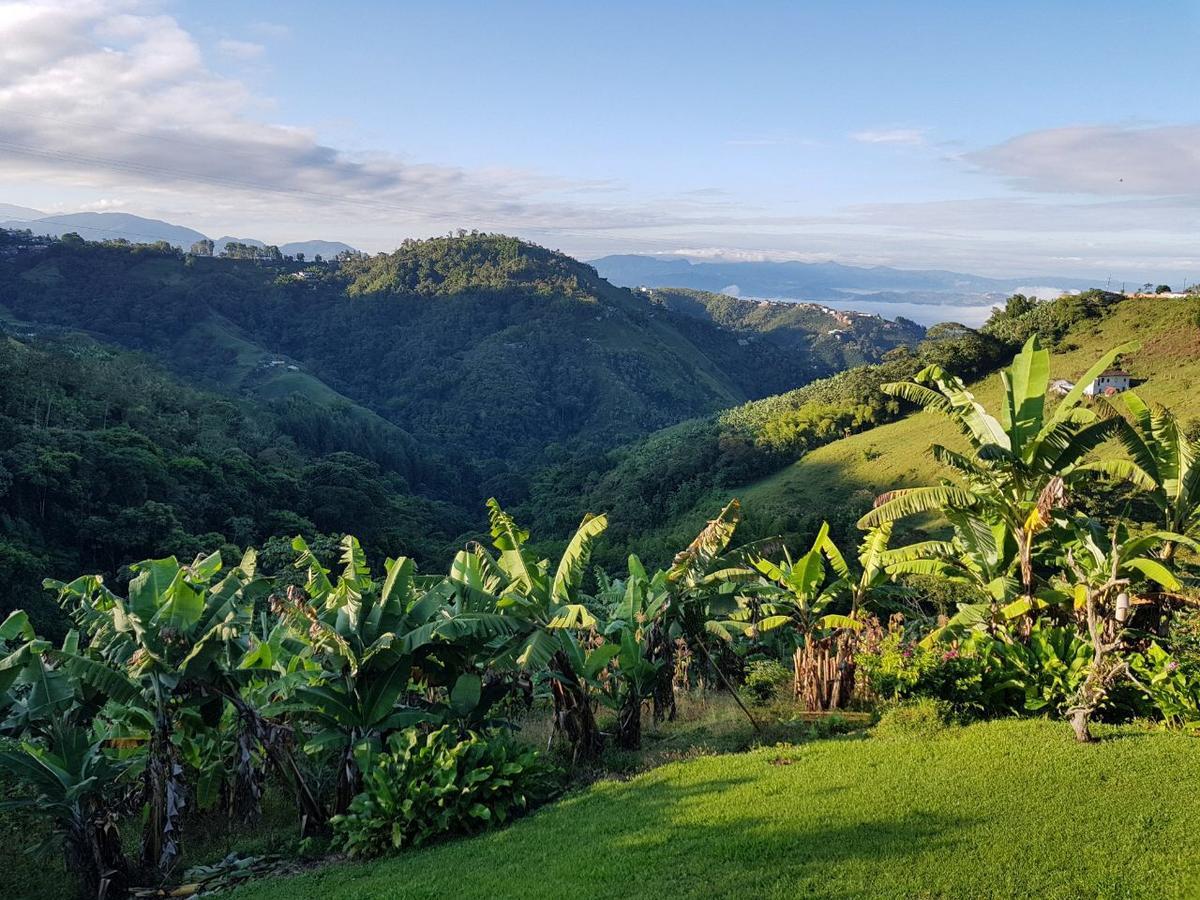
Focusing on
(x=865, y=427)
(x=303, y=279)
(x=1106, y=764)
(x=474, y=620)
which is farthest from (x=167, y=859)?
(x=303, y=279)

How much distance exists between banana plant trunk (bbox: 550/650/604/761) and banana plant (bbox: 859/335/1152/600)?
12.8 feet

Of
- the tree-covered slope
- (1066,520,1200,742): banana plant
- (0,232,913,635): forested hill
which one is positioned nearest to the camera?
(1066,520,1200,742): banana plant

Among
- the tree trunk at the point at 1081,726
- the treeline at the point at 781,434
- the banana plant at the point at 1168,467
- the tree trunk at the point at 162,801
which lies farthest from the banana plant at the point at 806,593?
the treeline at the point at 781,434

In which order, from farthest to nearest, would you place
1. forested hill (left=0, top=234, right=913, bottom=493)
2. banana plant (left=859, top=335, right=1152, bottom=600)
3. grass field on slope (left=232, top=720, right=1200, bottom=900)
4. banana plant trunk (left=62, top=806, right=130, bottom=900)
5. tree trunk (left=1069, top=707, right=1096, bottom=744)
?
forested hill (left=0, top=234, right=913, bottom=493) < banana plant (left=859, top=335, right=1152, bottom=600) < banana plant trunk (left=62, top=806, right=130, bottom=900) < tree trunk (left=1069, top=707, right=1096, bottom=744) < grass field on slope (left=232, top=720, right=1200, bottom=900)

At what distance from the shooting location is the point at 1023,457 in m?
8.83

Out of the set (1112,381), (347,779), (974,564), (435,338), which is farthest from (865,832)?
(435,338)

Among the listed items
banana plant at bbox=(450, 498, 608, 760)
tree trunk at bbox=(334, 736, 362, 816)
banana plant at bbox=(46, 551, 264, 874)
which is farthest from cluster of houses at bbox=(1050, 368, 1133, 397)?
banana plant at bbox=(46, 551, 264, 874)

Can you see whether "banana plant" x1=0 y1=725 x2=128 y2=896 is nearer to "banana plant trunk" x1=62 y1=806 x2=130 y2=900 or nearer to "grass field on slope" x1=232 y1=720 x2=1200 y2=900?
"banana plant trunk" x1=62 y1=806 x2=130 y2=900

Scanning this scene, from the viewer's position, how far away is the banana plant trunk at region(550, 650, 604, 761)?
892 centimetres

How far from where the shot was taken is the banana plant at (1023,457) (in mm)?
8711

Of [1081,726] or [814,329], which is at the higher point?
[814,329]

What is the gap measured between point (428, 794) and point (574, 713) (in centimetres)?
215

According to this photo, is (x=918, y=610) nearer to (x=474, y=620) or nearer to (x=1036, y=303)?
(x=474, y=620)

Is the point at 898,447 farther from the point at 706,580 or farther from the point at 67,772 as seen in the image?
the point at 67,772
